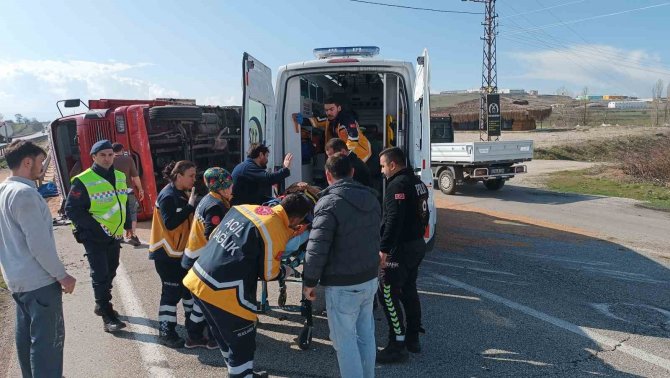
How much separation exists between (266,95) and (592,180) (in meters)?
14.8

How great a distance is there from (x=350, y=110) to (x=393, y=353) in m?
4.23

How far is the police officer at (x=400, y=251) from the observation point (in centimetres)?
391

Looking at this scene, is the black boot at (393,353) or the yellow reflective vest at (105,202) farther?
the yellow reflective vest at (105,202)

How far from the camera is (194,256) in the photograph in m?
3.83

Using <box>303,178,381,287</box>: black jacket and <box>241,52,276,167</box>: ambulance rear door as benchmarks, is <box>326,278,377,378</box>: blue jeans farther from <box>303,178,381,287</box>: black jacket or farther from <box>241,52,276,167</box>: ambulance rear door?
<box>241,52,276,167</box>: ambulance rear door

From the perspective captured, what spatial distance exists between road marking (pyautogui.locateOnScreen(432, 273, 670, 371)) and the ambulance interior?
1823 mm

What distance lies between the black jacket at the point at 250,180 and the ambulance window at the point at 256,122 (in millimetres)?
788

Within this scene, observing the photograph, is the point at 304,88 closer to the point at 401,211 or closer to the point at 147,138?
the point at 401,211

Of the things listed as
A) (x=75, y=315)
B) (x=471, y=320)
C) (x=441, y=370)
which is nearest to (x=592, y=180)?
(x=471, y=320)

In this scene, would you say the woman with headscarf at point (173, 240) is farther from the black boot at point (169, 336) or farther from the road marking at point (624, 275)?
the road marking at point (624, 275)

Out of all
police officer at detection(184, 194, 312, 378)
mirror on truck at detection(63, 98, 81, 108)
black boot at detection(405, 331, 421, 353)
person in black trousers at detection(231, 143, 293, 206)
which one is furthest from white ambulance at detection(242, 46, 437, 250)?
mirror on truck at detection(63, 98, 81, 108)

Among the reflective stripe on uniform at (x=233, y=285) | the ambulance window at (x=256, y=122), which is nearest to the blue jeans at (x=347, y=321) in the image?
the reflective stripe on uniform at (x=233, y=285)

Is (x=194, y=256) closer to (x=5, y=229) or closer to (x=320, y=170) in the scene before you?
(x=5, y=229)

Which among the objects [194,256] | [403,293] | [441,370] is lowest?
[441,370]
